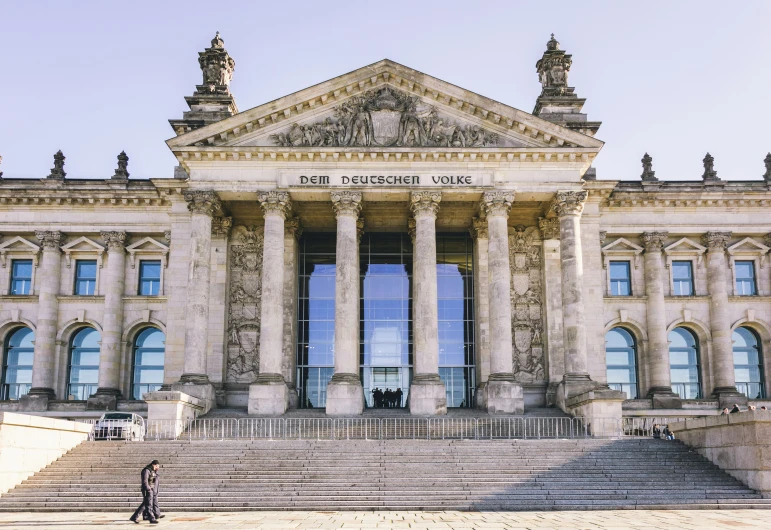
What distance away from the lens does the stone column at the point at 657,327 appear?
144 ft

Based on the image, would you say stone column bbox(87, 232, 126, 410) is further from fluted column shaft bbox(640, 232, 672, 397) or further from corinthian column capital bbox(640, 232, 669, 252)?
corinthian column capital bbox(640, 232, 669, 252)

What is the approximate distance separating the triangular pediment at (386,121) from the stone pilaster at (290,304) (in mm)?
5284

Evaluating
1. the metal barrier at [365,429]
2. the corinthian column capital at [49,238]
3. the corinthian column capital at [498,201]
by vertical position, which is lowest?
the metal barrier at [365,429]

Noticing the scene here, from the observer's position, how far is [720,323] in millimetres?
45656

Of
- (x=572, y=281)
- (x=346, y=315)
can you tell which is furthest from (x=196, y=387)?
(x=572, y=281)

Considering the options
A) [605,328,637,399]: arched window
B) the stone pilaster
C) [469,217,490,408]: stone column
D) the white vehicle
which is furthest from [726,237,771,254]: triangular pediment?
the white vehicle

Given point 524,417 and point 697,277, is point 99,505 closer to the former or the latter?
point 524,417

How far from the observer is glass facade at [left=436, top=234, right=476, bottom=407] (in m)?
44.2

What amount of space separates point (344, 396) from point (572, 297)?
39.0 ft

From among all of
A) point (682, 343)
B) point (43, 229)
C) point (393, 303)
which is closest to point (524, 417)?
point (393, 303)

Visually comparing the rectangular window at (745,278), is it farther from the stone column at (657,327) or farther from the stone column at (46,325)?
the stone column at (46,325)

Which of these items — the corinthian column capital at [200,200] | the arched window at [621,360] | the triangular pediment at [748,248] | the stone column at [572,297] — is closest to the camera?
the stone column at [572,297]

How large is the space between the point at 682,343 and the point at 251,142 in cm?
2686

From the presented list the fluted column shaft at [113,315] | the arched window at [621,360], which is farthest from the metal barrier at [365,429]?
the arched window at [621,360]
